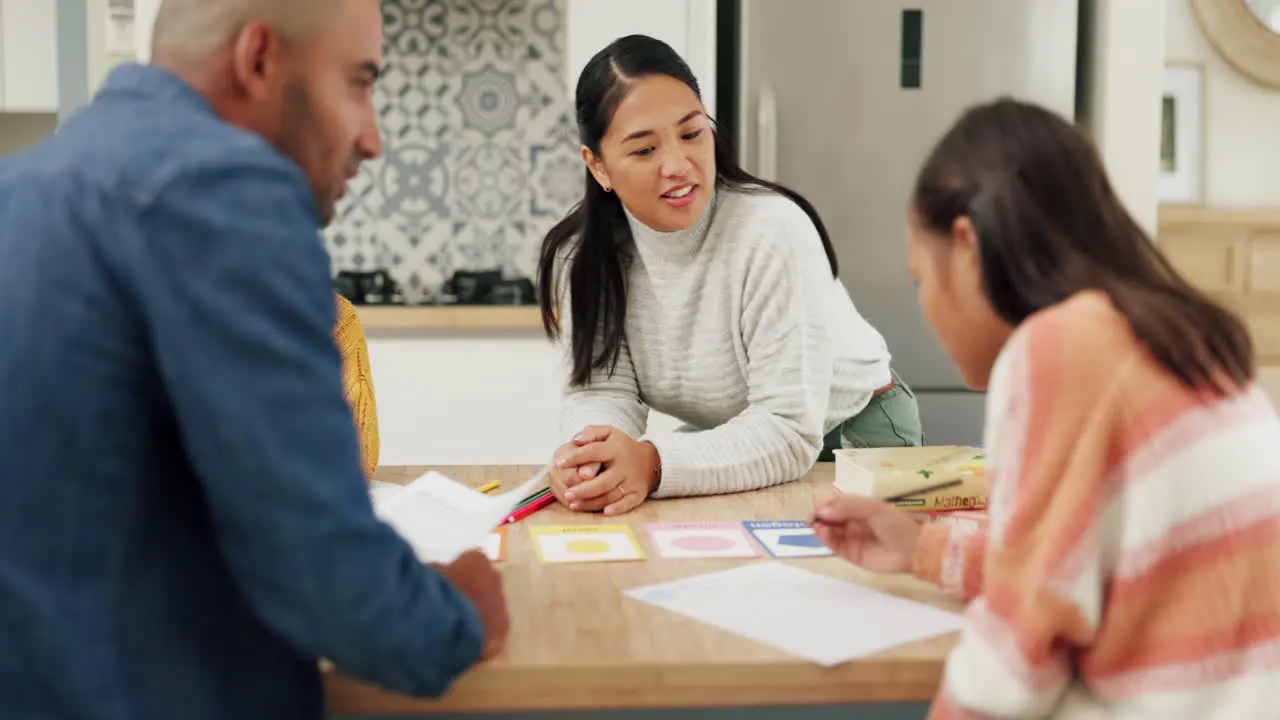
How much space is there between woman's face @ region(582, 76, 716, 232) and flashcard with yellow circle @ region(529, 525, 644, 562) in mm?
566

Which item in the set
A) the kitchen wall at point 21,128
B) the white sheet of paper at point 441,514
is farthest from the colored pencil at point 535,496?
the kitchen wall at point 21,128

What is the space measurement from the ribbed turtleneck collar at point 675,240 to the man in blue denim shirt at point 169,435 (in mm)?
1028

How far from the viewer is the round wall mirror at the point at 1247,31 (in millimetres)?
3602

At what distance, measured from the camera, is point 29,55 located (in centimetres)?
310

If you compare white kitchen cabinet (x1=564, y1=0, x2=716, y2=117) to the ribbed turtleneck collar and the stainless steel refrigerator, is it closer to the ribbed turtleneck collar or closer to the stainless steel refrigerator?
the stainless steel refrigerator

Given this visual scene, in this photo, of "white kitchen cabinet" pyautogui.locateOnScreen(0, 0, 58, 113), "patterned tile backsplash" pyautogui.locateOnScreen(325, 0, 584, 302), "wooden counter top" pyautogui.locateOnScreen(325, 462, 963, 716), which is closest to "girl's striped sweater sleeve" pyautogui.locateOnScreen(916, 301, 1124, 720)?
"wooden counter top" pyautogui.locateOnScreen(325, 462, 963, 716)

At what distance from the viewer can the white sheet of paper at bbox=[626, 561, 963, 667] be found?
101cm

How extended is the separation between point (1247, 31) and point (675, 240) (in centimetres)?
261

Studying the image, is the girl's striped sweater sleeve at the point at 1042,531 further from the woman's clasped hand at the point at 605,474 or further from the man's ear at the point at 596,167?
the man's ear at the point at 596,167

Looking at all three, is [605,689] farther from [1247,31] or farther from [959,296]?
[1247,31]

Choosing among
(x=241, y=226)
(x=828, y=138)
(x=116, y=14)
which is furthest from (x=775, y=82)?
(x=241, y=226)

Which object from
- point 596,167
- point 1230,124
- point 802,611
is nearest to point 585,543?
point 802,611

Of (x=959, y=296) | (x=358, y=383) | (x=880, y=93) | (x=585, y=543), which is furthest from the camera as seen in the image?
(x=880, y=93)

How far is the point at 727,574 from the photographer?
1.20 metres
